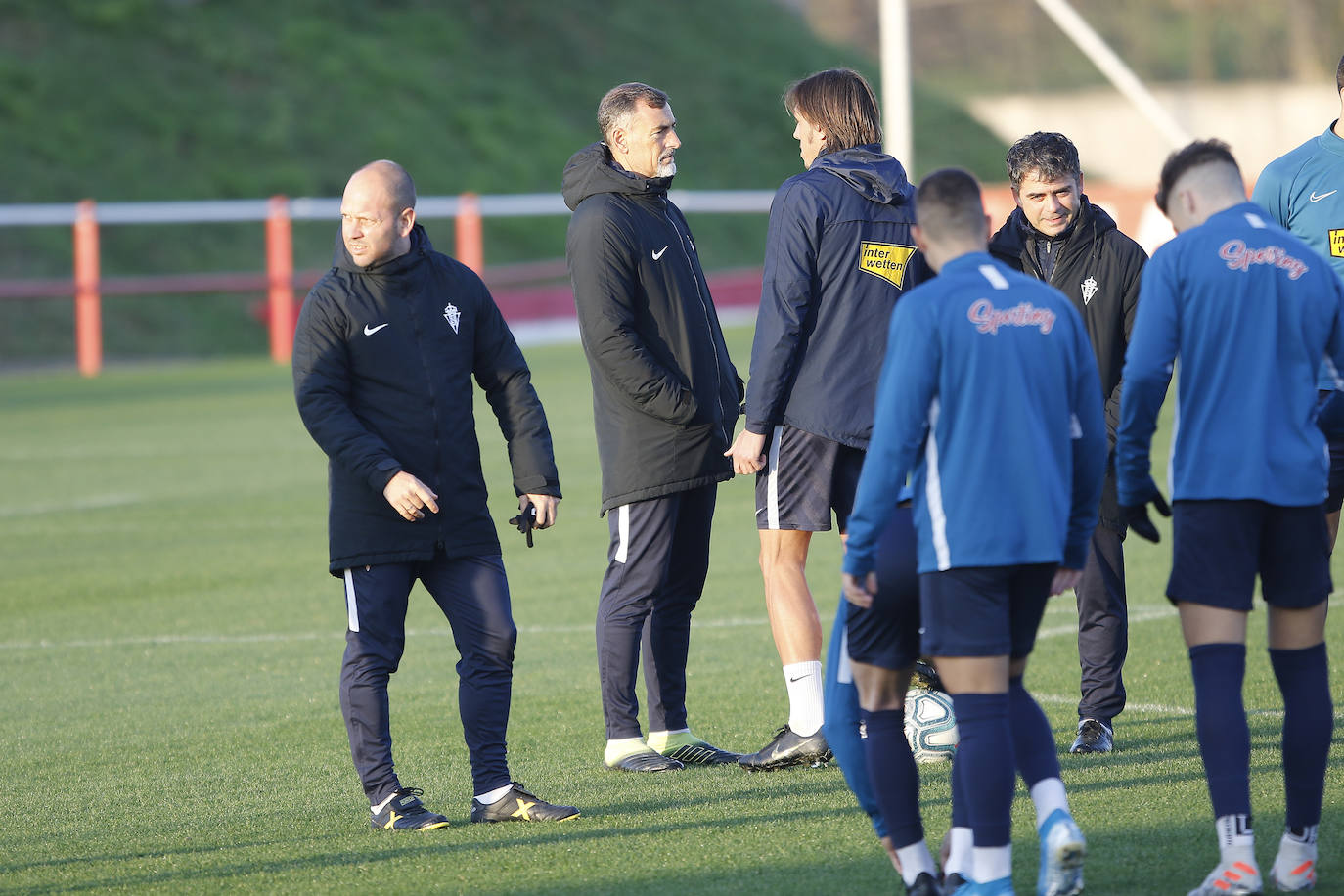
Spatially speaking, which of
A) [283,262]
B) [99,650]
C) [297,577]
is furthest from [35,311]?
[99,650]

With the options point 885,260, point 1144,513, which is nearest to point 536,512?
point 885,260

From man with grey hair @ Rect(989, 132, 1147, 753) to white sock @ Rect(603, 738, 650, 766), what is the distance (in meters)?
1.45

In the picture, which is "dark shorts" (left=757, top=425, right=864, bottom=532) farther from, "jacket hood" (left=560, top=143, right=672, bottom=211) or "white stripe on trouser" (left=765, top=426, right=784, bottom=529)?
"jacket hood" (left=560, top=143, right=672, bottom=211)

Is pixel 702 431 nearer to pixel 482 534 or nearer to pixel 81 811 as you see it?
pixel 482 534

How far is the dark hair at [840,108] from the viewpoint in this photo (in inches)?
243

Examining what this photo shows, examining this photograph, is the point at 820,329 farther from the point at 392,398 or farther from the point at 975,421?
the point at 975,421

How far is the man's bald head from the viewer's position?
5.38 metres

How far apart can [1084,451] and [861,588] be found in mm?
613

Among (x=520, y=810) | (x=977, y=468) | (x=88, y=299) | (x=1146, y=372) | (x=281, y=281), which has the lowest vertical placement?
(x=520, y=810)

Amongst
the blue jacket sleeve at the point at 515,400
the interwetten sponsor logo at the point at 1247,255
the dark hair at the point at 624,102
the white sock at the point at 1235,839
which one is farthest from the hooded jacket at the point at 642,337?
the white sock at the point at 1235,839

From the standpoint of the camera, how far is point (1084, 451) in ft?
14.1

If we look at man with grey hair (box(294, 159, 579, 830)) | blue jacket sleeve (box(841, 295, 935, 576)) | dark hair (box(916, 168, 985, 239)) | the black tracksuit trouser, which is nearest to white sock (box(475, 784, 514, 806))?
man with grey hair (box(294, 159, 579, 830))

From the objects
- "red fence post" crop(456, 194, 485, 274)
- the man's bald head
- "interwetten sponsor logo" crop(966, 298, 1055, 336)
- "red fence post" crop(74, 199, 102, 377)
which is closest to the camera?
"interwetten sponsor logo" crop(966, 298, 1055, 336)

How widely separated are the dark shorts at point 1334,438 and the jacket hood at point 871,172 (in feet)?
4.93
